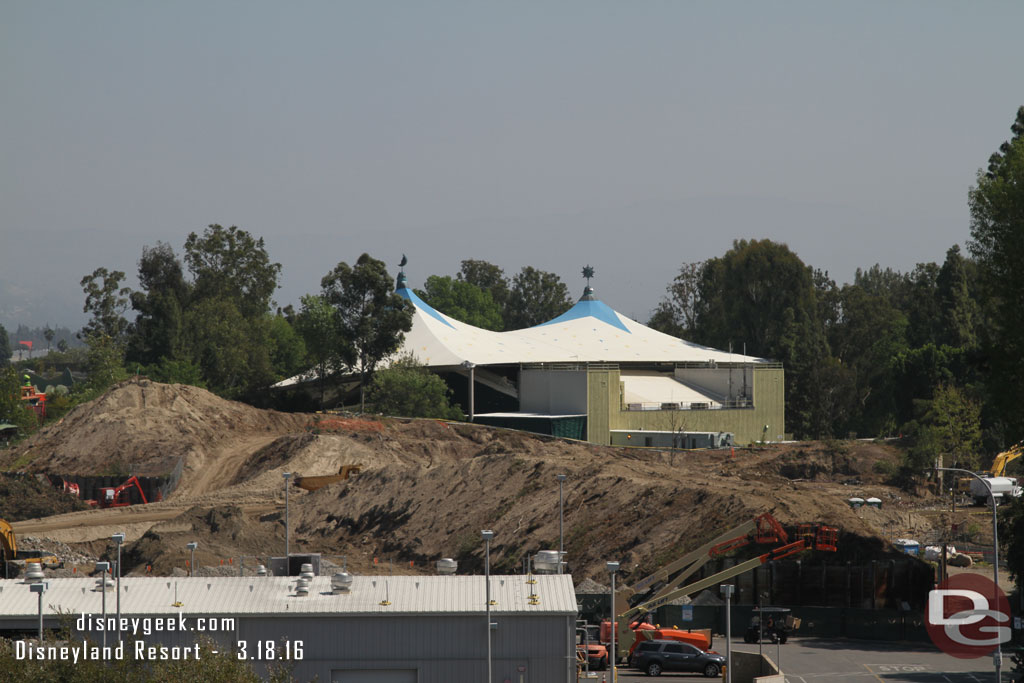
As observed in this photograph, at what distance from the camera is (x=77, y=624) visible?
1070 inches

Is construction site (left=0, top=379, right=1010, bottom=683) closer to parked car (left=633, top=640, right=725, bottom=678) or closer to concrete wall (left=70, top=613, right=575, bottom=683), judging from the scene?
concrete wall (left=70, top=613, right=575, bottom=683)

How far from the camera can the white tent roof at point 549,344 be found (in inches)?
3839

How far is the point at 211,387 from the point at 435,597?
80664mm

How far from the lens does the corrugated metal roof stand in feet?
92.2

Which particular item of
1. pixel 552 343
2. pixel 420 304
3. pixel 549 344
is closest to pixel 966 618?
pixel 549 344

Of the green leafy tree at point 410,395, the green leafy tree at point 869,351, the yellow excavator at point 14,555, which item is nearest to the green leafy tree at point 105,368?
the green leafy tree at point 410,395

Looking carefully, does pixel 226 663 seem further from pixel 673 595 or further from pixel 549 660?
pixel 673 595

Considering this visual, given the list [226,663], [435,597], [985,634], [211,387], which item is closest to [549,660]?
[435,597]

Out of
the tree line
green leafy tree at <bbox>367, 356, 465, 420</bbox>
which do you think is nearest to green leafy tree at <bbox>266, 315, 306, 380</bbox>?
the tree line

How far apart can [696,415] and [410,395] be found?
2022 centimetres

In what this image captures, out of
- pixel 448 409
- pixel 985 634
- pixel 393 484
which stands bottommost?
pixel 985 634

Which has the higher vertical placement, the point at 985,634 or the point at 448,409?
the point at 448,409

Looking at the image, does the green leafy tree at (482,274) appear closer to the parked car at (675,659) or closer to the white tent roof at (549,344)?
the white tent roof at (549,344)

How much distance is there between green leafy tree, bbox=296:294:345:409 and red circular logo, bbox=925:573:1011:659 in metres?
57.8
